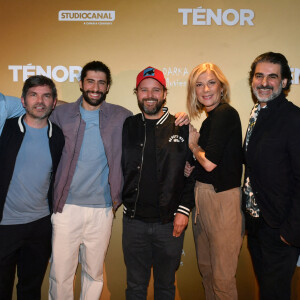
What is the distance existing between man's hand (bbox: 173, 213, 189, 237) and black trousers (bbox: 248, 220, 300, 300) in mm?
558

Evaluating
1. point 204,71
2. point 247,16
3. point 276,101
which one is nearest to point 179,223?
point 276,101

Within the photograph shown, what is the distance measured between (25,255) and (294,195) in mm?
2092

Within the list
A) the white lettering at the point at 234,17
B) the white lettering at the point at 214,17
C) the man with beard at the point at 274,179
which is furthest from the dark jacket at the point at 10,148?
the white lettering at the point at 234,17

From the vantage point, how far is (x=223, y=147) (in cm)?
200

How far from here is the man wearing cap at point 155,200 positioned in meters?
2.12

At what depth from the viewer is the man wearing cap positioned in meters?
2.12

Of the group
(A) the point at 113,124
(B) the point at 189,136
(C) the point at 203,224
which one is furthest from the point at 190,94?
(C) the point at 203,224

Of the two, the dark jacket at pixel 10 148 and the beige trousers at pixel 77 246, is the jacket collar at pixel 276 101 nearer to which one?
the beige trousers at pixel 77 246

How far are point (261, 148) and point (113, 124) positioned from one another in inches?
47.5

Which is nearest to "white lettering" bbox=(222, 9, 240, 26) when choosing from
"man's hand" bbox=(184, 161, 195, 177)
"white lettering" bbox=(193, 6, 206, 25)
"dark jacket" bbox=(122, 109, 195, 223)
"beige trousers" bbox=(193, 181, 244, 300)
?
"white lettering" bbox=(193, 6, 206, 25)

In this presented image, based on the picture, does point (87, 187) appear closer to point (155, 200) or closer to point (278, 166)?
point (155, 200)

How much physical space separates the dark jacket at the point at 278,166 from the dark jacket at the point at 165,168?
53 cm

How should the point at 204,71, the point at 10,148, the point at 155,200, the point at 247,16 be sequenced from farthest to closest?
the point at 247,16 → the point at 204,71 → the point at 155,200 → the point at 10,148

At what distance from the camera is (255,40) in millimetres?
2695
